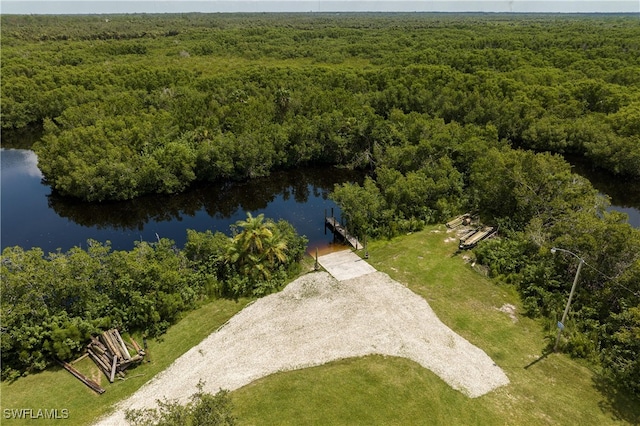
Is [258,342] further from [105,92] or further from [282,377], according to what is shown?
[105,92]

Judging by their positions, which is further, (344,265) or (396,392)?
(344,265)

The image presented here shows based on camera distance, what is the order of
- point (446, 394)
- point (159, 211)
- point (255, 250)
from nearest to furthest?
point (446, 394)
point (255, 250)
point (159, 211)

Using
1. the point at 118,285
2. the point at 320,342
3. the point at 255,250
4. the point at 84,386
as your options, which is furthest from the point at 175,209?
the point at 320,342

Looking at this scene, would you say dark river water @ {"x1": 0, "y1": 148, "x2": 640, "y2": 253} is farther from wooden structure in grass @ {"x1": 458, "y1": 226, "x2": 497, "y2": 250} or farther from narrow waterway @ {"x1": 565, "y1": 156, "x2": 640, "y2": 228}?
wooden structure in grass @ {"x1": 458, "y1": 226, "x2": 497, "y2": 250}

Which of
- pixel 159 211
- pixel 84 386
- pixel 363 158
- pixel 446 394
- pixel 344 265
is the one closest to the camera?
pixel 446 394

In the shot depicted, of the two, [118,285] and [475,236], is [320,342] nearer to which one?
[118,285]

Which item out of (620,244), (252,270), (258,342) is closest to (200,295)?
(252,270)

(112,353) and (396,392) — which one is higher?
(112,353)

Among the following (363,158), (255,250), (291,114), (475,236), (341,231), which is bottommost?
(341,231)
